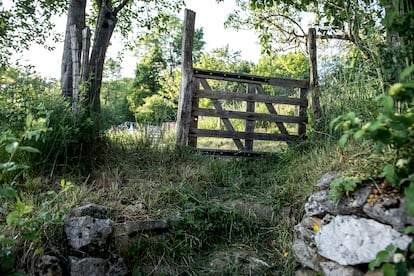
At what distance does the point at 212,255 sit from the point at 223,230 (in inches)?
13.6

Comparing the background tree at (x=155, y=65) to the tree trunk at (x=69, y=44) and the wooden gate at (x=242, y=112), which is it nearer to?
the tree trunk at (x=69, y=44)

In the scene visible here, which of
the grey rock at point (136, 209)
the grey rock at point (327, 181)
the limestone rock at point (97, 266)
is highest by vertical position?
the grey rock at point (327, 181)

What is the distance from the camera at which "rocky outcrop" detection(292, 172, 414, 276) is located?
194 cm

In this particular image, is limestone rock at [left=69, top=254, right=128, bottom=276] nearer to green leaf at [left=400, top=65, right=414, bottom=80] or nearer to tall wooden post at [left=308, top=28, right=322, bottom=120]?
green leaf at [left=400, top=65, right=414, bottom=80]

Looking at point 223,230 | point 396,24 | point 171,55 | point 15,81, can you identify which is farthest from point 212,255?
point 171,55

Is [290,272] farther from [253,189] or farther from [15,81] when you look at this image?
[15,81]

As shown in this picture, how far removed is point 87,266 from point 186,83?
125 inches

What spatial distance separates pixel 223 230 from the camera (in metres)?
3.25

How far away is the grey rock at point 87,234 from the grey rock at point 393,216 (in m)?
1.89

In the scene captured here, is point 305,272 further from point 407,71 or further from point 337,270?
point 407,71

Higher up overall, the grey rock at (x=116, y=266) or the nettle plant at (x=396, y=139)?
the nettle plant at (x=396, y=139)

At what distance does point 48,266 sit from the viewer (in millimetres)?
2246

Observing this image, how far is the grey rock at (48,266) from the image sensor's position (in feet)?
7.32

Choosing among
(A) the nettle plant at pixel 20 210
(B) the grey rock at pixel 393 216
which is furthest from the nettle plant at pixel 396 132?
(A) the nettle plant at pixel 20 210
